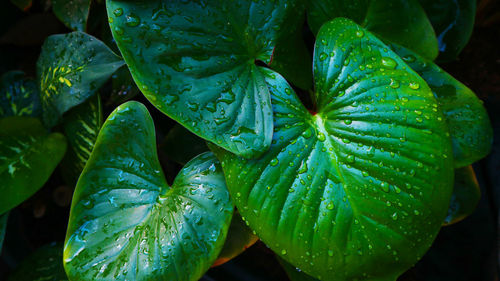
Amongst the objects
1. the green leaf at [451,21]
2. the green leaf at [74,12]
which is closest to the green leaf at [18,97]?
the green leaf at [74,12]

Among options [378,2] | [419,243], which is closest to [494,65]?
[378,2]

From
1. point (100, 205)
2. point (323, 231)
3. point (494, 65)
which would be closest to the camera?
point (323, 231)

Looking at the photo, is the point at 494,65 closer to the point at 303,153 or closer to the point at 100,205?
the point at 303,153

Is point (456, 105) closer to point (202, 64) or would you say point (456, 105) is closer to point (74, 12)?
point (202, 64)

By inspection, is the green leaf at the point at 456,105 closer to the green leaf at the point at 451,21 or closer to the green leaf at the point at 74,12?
the green leaf at the point at 451,21

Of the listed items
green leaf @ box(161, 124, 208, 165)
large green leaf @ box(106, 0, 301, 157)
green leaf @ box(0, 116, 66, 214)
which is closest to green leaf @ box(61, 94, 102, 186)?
green leaf @ box(0, 116, 66, 214)

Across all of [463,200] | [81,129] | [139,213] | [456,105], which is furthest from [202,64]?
[463,200]

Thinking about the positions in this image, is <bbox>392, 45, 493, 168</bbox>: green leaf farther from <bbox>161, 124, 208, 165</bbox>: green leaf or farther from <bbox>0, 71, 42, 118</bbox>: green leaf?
<bbox>0, 71, 42, 118</bbox>: green leaf
